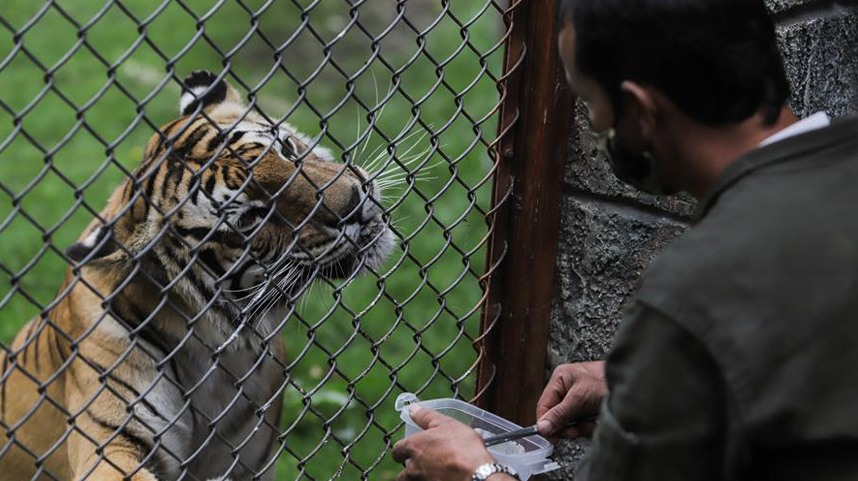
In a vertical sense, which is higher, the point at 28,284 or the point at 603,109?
the point at 28,284

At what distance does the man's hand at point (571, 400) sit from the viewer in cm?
232

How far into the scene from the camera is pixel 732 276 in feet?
4.97

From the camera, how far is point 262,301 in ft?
8.95

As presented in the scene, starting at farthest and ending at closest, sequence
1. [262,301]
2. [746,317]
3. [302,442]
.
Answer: [302,442] → [262,301] → [746,317]

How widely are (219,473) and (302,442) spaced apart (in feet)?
4.45

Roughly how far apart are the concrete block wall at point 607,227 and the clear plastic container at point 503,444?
0.36 m

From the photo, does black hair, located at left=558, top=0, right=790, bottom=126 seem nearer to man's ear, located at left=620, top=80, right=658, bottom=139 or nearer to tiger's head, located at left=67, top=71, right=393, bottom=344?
man's ear, located at left=620, top=80, right=658, bottom=139

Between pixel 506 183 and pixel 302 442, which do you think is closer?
pixel 506 183

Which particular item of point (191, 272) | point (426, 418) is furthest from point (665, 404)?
point (191, 272)

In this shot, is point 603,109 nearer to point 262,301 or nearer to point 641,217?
point 641,217

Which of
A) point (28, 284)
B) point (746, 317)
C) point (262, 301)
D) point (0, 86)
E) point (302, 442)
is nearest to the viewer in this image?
point (746, 317)

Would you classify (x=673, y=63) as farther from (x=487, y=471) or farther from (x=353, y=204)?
(x=353, y=204)

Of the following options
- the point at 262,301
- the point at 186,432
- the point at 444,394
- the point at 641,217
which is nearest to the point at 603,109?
the point at 641,217

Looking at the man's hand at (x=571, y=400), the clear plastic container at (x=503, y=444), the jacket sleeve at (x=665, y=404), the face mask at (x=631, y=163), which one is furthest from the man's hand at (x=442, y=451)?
the face mask at (x=631, y=163)
